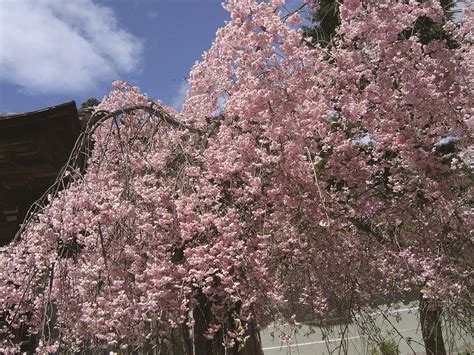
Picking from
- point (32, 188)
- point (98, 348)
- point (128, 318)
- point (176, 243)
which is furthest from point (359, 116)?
point (32, 188)

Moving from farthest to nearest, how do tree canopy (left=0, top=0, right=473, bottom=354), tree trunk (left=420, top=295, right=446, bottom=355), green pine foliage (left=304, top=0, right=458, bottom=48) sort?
tree trunk (left=420, top=295, right=446, bottom=355) < green pine foliage (left=304, top=0, right=458, bottom=48) < tree canopy (left=0, top=0, right=473, bottom=354)

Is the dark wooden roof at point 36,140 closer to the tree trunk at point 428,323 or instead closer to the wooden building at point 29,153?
the wooden building at point 29,153

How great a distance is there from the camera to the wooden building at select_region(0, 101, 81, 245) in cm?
471

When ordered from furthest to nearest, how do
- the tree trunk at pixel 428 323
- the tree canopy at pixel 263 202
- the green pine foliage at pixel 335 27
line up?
the tree trunk at pixel 428 323, the green pine foliage at pixel 335 27, the tree canopy at pixel 263 202

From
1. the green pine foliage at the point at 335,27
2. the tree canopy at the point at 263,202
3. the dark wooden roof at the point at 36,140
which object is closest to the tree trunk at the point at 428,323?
the tree canopy at the point at 263,202

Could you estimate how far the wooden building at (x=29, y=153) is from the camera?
4.71 meters

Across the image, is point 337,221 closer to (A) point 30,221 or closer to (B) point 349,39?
(B) point 349,39

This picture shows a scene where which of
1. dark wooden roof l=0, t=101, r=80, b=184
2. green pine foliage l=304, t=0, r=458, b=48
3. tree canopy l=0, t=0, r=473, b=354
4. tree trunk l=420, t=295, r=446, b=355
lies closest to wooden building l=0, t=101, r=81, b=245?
dark wooden roof l=0, t=101, r=80, b=184

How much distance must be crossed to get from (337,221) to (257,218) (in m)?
0.76

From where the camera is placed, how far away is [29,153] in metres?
4.96

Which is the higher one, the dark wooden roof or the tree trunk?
the dark wooden roof

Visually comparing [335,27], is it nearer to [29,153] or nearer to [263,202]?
[263,202]

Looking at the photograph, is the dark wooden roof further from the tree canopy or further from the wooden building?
the tree canopy

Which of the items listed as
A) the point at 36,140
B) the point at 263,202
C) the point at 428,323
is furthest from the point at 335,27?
the point at 428,323
